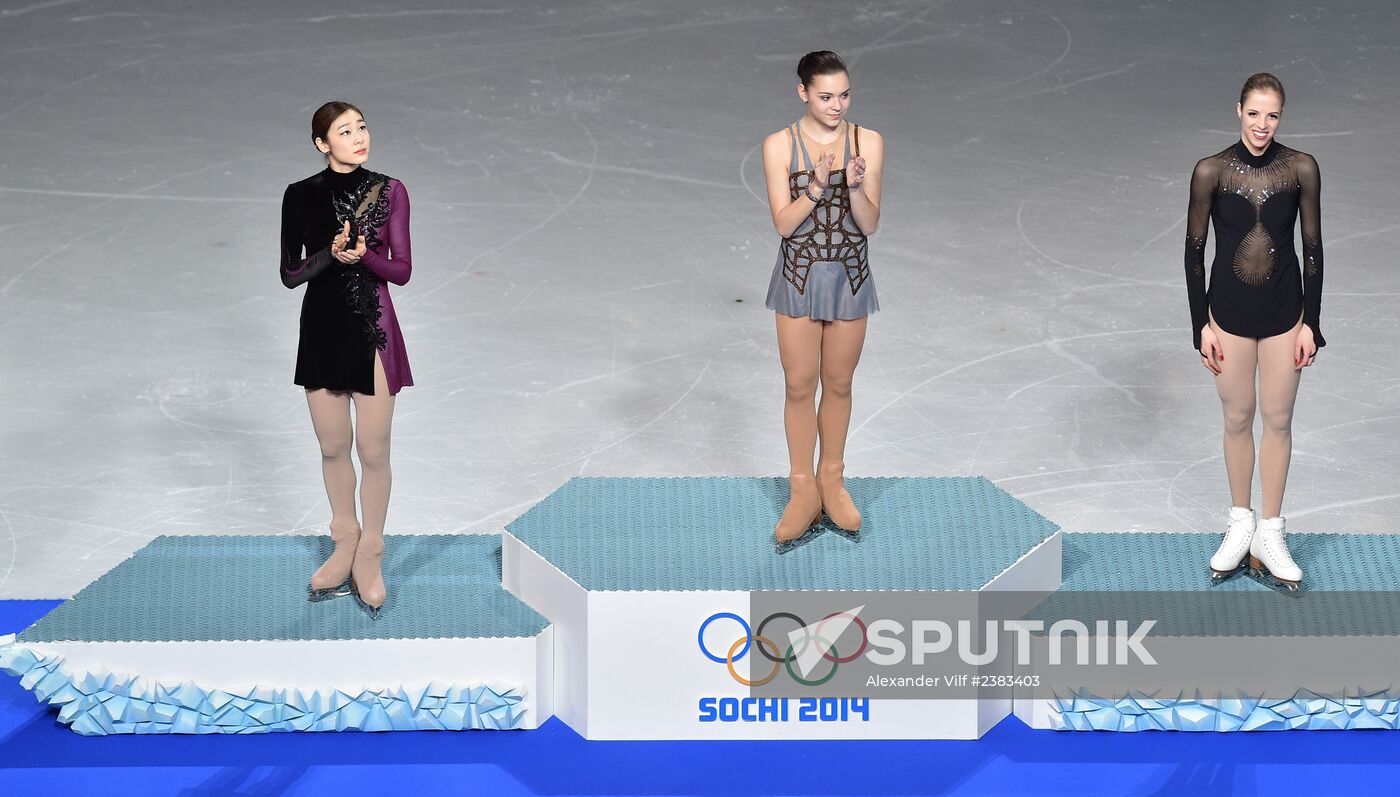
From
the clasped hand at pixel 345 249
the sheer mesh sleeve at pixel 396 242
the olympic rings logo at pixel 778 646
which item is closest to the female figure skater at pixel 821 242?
the olympic rings logo at pixel 778 646

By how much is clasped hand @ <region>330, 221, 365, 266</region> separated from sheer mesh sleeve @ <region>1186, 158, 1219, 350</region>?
8.32 feet

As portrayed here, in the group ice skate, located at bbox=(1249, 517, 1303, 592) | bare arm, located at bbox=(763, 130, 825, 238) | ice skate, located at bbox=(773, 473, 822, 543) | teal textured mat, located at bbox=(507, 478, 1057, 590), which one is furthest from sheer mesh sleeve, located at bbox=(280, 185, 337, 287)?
ice skate, located at bbox=(1249, 517, 1303, 592)

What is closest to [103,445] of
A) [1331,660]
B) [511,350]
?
[511,350]

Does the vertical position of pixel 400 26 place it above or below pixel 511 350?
above

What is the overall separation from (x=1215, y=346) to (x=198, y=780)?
343 centimetres

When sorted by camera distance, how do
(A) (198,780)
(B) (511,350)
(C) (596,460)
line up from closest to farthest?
1. (A) (198,780)
2. (C) (596,460)
3. (B) (511,350)

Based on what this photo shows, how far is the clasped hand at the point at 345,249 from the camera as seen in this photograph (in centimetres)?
570

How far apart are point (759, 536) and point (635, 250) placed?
4893mm

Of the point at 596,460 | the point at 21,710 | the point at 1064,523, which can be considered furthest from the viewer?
the point at 596,460

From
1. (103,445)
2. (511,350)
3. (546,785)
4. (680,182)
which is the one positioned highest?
(680,182)

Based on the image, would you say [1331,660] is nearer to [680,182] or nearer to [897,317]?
[897,317]

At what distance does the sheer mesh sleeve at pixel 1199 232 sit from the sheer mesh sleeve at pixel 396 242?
7.93ft

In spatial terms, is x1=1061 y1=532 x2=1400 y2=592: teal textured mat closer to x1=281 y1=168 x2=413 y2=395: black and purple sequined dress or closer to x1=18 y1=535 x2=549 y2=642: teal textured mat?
x1=18 y1=535 x2=549 y2=642: teal textured mat

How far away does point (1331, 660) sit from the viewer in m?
6.05
